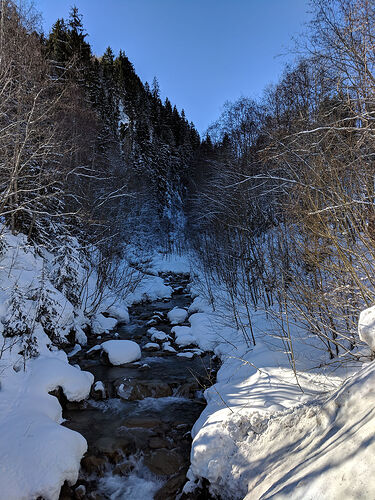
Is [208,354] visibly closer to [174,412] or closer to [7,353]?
[174,412]

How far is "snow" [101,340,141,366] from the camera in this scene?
298 inches

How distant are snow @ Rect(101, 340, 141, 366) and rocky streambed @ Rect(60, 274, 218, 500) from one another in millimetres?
170

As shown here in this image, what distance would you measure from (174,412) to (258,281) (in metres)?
6.18

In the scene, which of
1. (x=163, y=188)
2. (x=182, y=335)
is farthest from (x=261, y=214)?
(x=163, y=188)

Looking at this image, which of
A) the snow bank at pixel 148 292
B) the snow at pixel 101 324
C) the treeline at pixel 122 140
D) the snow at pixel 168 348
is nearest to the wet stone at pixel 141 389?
the snow at pixel 168 348

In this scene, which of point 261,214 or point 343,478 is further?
point 261,214

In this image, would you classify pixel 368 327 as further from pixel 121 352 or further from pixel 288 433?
pixel 121 352

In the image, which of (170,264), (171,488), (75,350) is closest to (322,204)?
(171,488)

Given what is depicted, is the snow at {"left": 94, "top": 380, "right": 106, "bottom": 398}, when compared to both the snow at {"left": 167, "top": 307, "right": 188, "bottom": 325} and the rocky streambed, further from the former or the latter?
the snow at {"left": 167, "top": 307, "right": 188, "bottom": 325}

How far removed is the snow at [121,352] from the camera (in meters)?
7.57

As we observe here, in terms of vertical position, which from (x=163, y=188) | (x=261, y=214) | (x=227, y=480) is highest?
(x=163, y=188)

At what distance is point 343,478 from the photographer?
144cm

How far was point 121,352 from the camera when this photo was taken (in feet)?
25.3

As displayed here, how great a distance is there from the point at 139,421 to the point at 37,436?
1.93 m
